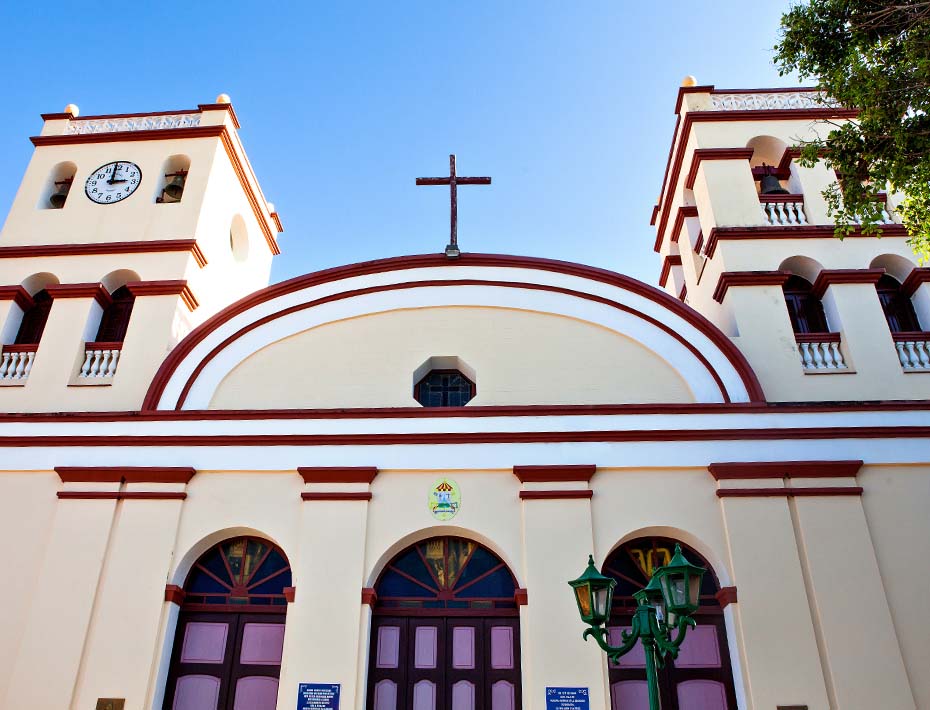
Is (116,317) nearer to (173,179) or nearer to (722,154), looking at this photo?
(173,179)

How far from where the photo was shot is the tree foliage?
8.84 m

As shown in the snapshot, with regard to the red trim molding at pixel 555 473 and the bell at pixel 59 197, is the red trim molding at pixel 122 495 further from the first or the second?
the bell at pixel 59 197

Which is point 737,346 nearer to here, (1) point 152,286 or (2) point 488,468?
(2) point 488,468

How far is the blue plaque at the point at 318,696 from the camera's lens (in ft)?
29.2


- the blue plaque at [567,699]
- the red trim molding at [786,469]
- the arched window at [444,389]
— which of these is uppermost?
the arched window at [444,389]

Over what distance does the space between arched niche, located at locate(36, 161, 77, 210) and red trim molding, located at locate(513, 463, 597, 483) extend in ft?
29.8

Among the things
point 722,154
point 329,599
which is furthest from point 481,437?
point 722,154

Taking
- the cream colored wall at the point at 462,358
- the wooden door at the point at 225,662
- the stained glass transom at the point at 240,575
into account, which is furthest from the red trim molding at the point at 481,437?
the wooden door at the point at 225,662

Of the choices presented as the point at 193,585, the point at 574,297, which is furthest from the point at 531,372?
the point at 193,585

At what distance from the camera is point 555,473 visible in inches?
395

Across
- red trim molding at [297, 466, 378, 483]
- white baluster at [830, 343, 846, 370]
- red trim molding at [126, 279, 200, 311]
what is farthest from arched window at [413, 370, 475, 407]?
white baluster at [830, 343, 846, 370]

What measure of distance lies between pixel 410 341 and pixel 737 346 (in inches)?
182

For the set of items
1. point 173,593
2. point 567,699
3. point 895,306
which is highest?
point 895,306

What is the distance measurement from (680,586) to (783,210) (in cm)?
815
